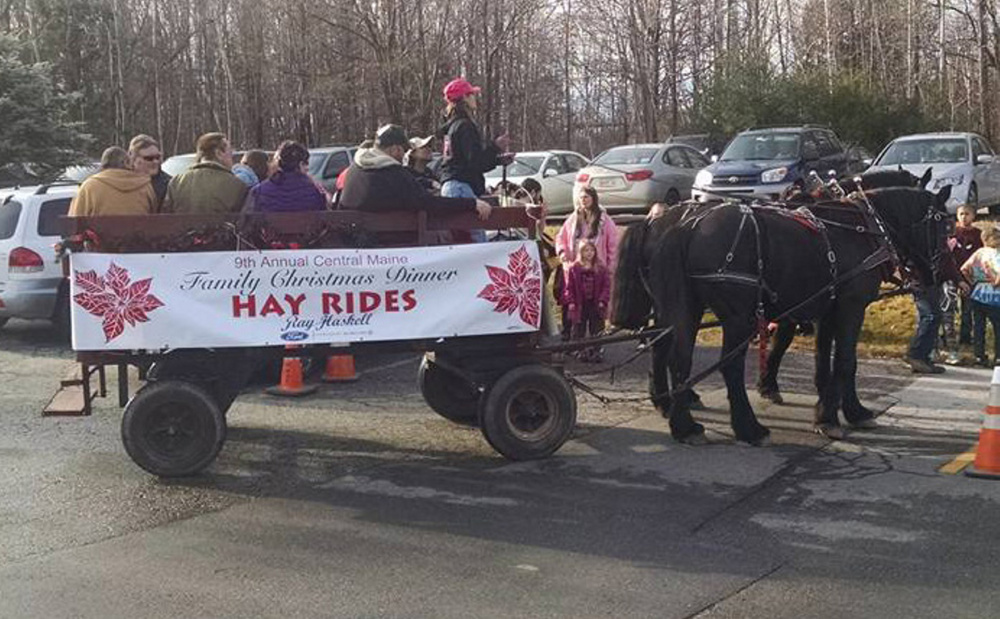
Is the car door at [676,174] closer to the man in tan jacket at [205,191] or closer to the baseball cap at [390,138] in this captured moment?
the baseball cap at [390,138]

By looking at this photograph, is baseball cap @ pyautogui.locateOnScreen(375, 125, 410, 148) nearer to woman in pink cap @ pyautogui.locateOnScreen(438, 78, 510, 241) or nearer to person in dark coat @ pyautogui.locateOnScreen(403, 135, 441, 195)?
woman in pink cap @ pyautogui.locateOnScreen(438, 78, 510, 241)

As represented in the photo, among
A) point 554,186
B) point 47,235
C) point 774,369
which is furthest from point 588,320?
point 554,186

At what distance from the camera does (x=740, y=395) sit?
770cm

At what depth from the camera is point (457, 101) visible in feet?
26.7

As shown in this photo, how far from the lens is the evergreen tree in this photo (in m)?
24.0

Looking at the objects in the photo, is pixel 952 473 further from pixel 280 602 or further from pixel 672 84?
pixel 672 84

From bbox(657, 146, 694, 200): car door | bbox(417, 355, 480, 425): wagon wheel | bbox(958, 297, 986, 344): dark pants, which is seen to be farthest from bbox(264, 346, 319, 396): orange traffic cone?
bbox(657, 146, 694, 200): car door

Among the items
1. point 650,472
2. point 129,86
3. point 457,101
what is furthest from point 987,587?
point 129,86

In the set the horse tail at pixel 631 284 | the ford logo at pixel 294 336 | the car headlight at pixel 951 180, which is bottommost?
the ford logo at pixel 294 336

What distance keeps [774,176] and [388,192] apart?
43.3 feet

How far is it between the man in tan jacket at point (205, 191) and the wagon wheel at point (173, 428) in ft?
4.21

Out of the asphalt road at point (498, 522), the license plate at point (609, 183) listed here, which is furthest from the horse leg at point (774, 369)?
the license plate at point (609, 183)

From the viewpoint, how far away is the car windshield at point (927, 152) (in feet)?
65.1

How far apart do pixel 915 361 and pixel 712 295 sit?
3619 millimetres
